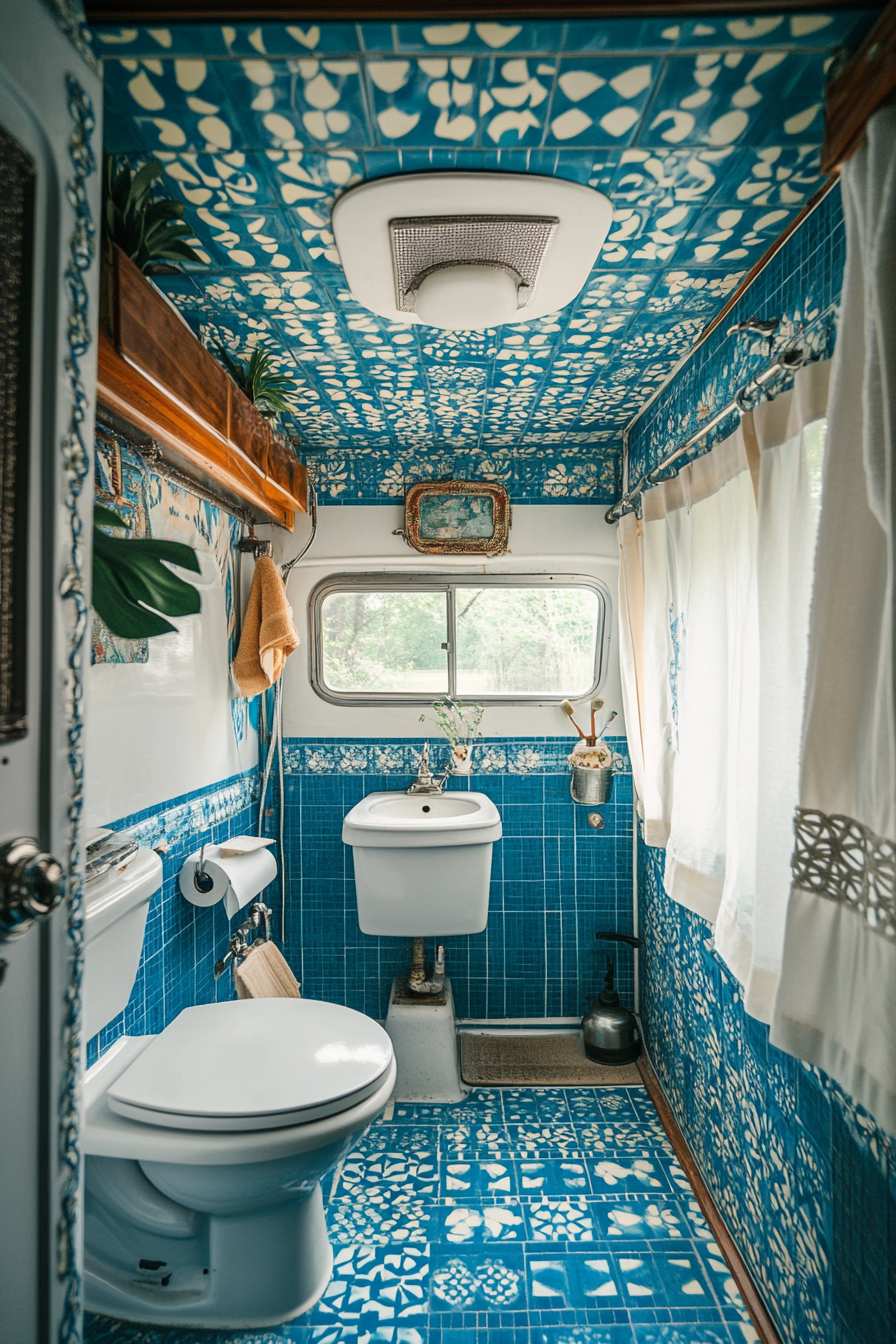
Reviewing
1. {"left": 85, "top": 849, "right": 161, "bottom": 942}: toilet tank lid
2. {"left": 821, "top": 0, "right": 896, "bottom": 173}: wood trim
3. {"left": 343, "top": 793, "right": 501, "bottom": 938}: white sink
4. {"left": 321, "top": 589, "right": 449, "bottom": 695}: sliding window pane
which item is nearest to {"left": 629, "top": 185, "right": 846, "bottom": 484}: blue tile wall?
{"left": 821, "top": 0, "right": 896, "bottom": 173}: wood trim

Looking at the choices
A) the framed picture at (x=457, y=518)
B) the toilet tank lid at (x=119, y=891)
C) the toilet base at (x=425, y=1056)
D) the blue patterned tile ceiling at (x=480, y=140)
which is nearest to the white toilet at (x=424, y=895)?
the toilet base at (x=425, y=1056)

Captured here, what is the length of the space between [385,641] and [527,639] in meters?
0.58

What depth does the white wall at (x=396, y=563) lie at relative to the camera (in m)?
2.94

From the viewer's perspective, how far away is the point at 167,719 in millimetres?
2012

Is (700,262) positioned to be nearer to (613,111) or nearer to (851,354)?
(613,111)

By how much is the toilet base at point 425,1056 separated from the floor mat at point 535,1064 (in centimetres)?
13

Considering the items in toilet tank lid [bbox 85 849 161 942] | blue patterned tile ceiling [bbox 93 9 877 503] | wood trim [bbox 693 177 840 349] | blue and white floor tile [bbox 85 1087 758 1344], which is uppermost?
wood trim [bbox 693 177 840 349]

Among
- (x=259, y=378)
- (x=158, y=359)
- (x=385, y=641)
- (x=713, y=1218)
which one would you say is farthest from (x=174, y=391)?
(x=713, y=1218)

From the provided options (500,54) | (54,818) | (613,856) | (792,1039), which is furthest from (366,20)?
(613,856)

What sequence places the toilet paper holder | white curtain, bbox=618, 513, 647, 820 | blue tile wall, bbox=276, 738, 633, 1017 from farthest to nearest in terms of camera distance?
blue tile wall, bbox=276, 738, 633, 1017 < white curtain, bbox=618, 513, 647, 820 < the toilet paper holder

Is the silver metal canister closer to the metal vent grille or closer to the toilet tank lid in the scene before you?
the toilet tank lid

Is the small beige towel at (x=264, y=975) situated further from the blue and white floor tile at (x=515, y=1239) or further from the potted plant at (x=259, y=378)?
the potted plant at (x=259, y=378)

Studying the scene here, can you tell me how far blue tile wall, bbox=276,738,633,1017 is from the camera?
9.51ft

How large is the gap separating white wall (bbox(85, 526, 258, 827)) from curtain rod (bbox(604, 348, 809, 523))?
1.26 meters
